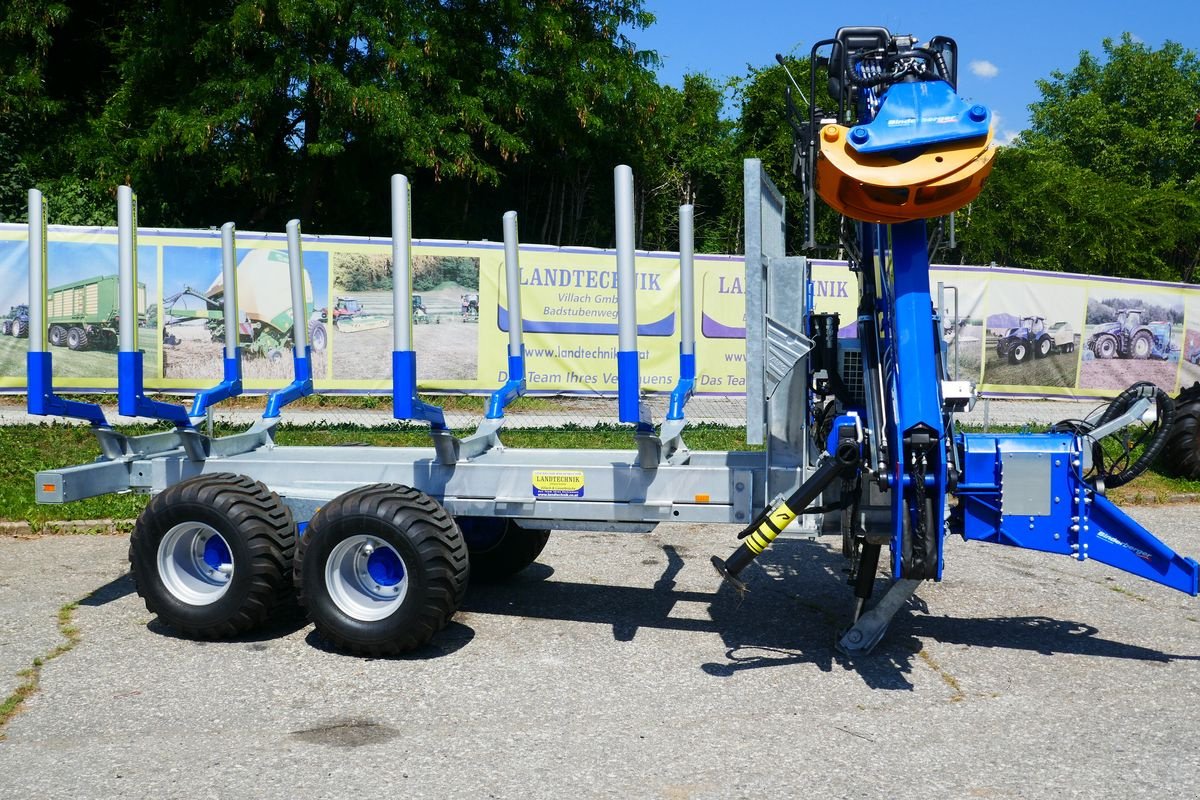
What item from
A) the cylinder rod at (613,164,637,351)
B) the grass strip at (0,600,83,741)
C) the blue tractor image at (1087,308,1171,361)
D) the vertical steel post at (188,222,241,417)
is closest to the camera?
the grass strip at (0,600,83,741)

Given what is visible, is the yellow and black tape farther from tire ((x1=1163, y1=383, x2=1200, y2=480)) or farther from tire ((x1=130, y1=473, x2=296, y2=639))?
tire ((x1=1163, y1=383, x2=1200, y2=480))

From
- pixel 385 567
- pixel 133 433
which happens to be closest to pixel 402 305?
pixel 385 567

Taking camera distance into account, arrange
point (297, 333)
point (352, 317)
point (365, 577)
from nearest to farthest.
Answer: point (365, 577)
point (297, 333)
point (352, 317)

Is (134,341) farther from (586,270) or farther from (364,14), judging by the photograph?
(364,14)

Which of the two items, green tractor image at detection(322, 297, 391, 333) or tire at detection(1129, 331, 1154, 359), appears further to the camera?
tire at detection(1129, 331, 1154, 359)

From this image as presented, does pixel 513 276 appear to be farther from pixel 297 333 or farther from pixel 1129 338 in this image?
pixel 1129 338

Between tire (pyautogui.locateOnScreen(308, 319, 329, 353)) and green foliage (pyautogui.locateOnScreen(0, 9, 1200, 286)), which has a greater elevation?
green foliage (pyautogui.locateOnScreen(0, 9, 1200, 286))

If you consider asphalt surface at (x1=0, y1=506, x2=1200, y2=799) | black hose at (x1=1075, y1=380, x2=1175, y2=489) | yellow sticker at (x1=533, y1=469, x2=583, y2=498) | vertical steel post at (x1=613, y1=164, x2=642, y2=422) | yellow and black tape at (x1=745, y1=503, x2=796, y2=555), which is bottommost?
asphalt surface at (x1=0, y1=506, x2=1200, y2=799)

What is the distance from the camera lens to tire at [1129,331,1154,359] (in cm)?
1598

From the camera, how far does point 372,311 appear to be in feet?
46.0

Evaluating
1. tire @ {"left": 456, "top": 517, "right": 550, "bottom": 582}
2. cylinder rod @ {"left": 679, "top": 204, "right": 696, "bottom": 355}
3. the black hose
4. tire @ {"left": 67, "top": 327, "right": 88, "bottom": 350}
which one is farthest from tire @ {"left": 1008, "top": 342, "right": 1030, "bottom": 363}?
tire @ {"left": 67, "top": 327, "right": 88, "bottom": 350}

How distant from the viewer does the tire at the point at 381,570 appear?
5.63 meters

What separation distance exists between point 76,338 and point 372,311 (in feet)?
11.4

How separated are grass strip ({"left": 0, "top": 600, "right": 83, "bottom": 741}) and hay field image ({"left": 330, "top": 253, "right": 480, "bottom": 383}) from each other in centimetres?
740
